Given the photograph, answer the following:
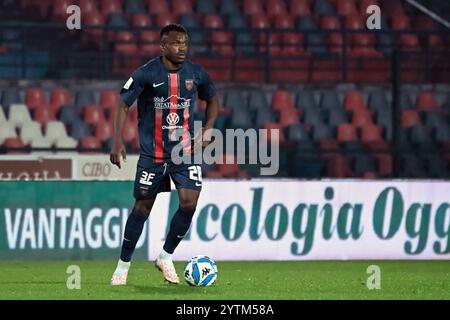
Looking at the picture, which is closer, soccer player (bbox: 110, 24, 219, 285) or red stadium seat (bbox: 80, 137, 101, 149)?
soccer player (bbox: 110, 24, 219, 285)

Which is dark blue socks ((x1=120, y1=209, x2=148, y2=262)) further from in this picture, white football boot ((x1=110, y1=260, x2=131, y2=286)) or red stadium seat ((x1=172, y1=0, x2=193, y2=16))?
red stadium seat ((x1=172, y1=0, x2=193, y2=16))

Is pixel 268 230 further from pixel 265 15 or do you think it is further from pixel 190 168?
pixel 265 15

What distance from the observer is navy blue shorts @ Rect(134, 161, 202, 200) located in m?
9.89

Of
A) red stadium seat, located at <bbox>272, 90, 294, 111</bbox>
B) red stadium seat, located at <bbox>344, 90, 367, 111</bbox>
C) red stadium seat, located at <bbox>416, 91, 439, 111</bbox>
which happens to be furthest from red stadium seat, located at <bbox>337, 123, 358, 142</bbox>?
red stadium seat, located at <bbox>416, 91, 439, 111</bbox>

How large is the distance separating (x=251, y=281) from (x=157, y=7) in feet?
30.3

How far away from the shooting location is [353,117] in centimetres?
1819

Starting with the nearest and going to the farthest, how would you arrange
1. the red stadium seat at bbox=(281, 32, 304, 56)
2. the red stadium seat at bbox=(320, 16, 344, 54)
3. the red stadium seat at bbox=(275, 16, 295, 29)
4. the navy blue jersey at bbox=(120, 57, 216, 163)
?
the navy blue jersey at bbox=(120, 57, 216, 163)
the red stadium seat at bbox=(281, 32, 304, 56)
the red stadium seat at bbox=(320, 16, 344, 54)
the red stadium seat at bbox=(275, 16, 295, 29)

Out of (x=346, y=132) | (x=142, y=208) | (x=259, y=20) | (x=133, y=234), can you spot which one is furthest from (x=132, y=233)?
(x=259, y=20)

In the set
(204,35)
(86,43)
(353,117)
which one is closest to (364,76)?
(353,117)

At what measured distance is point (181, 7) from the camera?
19406mm

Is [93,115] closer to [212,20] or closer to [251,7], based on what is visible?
[212,20]

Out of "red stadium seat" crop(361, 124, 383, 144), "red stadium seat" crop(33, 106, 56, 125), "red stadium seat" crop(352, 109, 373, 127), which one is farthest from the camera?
"red stadium seat" crop(352, 109, 373, 127)

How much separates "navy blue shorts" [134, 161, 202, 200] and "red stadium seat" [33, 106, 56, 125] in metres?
7.38

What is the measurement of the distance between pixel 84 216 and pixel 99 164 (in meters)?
1.50
